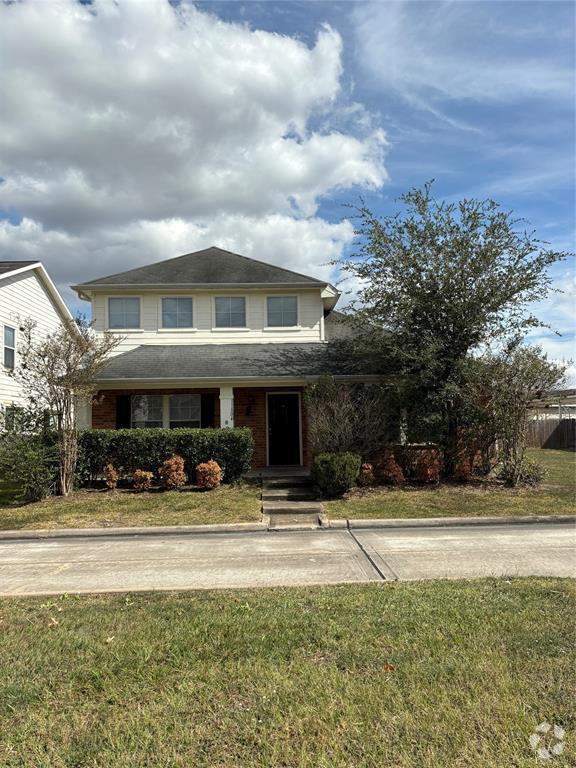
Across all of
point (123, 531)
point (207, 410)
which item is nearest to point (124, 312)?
point (207, 410)

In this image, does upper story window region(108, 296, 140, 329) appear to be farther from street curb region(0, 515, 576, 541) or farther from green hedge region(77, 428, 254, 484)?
street curb region(0, 515, 576, 541)

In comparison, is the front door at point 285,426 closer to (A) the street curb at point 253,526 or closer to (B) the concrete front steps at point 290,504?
(B) the concrete front steps at point 290,504

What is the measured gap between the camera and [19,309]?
62.5 ft

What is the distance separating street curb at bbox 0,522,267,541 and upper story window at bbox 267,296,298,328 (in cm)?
946

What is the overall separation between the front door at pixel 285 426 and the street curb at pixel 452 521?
258 inches

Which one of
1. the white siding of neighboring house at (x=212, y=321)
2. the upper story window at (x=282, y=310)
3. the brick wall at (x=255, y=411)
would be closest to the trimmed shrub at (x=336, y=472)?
the brick wall at (x=255, y=411)

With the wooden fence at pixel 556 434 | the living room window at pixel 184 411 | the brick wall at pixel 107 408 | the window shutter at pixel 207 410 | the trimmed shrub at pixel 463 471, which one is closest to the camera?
the trimmed shrub at pixel 463 471

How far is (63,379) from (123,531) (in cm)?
415

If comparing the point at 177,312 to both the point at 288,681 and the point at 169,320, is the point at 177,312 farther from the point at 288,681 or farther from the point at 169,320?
the point at 288,681

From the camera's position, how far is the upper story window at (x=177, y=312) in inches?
688

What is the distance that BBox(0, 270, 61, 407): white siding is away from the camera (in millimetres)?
17656

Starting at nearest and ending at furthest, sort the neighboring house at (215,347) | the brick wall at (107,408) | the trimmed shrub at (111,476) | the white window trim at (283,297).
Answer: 1. the trimmed shrub at (111,476)
2. the neighboring house at (215,347)
3. the brick wall at (107,408)
4. the white window trim at (283,297)


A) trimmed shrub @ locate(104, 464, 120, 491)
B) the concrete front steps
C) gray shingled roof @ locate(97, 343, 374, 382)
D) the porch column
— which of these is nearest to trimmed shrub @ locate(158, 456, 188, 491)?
trimmed shrub @ locate(104, 464, 120, 491)

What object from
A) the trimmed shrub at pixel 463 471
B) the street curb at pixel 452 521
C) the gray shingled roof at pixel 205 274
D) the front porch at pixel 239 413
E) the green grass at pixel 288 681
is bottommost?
the street curb at pixel 452 521
